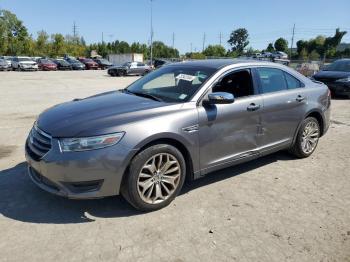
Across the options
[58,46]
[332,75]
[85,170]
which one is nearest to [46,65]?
[332,75]

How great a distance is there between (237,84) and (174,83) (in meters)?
0.87

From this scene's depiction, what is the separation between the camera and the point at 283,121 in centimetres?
529

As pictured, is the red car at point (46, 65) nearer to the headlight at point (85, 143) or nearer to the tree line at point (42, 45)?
the tree line at point (42, 45)

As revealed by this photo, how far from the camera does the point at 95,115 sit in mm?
3906

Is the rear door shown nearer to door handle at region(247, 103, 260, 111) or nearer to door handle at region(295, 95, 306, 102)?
door handle at region(295, 95, 306, 102)

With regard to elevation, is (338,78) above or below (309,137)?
above

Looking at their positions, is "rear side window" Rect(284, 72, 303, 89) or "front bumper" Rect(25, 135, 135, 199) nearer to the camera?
"front bumper" Rect(25, 135, 135, 199)

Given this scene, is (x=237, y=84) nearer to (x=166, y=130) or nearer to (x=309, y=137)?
(x=166, y=130)

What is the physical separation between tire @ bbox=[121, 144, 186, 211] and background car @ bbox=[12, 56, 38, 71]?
3928 cm

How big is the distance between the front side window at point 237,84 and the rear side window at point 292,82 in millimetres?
917

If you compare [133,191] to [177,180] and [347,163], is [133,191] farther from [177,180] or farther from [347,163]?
[347,163]

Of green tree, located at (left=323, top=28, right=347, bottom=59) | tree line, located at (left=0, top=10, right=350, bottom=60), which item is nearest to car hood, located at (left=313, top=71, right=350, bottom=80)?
tree line, located at (left=0, top=10, right=350, bottom=60)

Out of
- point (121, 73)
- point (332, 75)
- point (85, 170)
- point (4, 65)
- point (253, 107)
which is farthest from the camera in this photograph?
point (4, 65)

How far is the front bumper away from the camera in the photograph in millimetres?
3514
